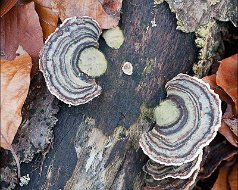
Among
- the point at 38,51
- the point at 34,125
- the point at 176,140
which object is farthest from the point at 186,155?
the point at 38,51

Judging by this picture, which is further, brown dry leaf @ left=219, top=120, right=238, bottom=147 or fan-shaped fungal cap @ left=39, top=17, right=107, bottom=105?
brown dry leaf @ left=219, top=120, right=238, bottom=147

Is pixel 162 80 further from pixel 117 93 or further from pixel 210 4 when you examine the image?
pixel 210 4

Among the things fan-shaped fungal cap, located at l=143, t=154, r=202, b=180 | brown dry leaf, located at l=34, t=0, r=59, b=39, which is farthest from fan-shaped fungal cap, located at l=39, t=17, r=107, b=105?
fan-shaped fungal cap, located at l=143, t=154, r=202, b=180

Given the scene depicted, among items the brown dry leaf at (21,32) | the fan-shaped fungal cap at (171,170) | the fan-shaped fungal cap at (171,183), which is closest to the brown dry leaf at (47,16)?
the brown dry leaf at (21,32)

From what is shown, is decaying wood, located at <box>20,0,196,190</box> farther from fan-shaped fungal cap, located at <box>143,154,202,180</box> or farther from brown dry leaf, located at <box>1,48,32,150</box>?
brown dry leaf, located at <box>1,48,32,150</box>

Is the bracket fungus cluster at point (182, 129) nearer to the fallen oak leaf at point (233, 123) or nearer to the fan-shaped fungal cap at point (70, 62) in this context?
the fan-shaped fungal cap at point (70, 62)

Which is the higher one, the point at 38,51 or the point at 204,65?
the point at 38,51
